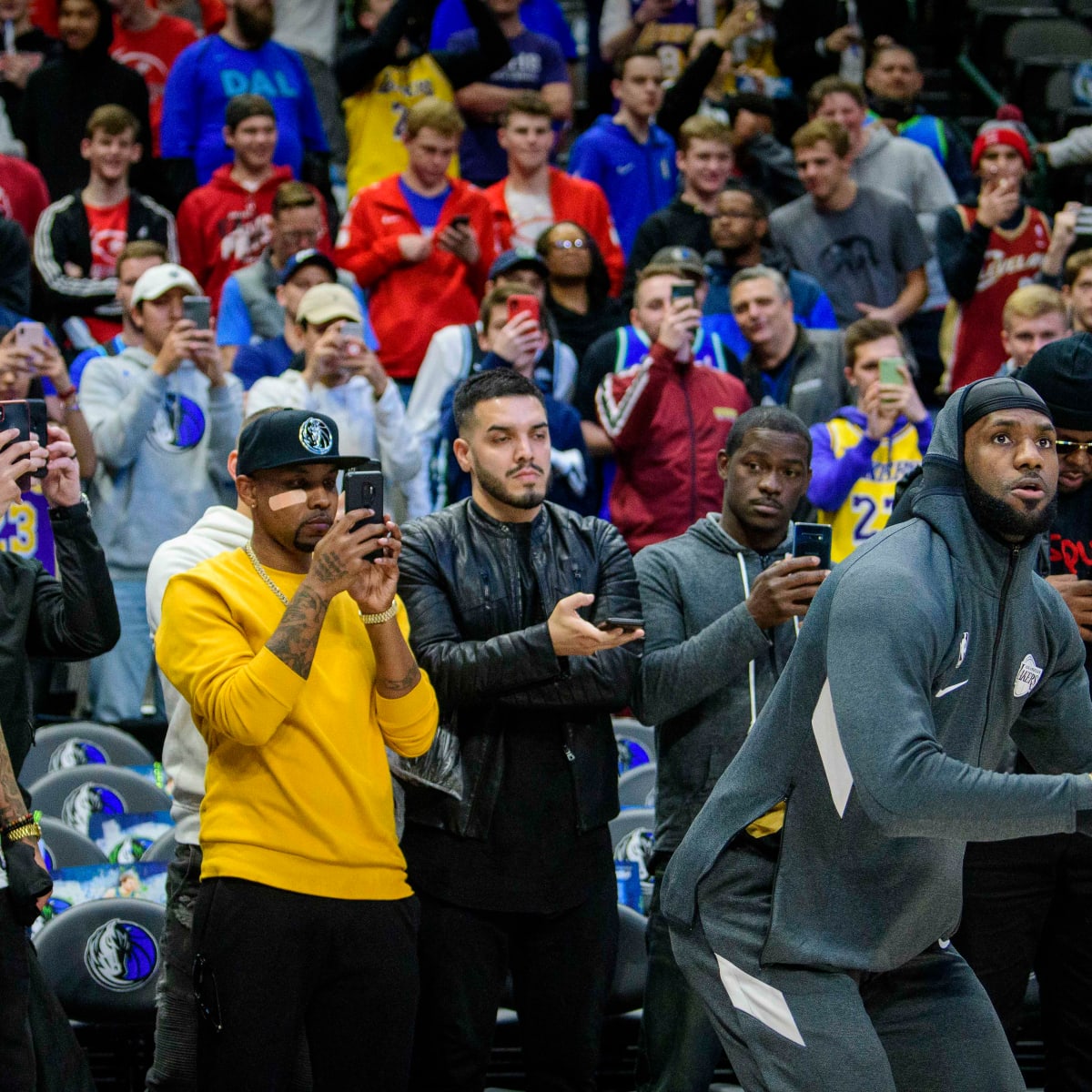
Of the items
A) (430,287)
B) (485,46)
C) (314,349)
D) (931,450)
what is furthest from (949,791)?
(485,46)

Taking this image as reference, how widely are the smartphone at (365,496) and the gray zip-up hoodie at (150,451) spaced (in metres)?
2.95

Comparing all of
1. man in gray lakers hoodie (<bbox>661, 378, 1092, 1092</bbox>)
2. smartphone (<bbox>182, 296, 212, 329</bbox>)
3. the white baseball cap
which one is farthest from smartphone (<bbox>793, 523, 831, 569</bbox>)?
the white baseball cap

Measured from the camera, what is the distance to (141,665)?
6.90 meters

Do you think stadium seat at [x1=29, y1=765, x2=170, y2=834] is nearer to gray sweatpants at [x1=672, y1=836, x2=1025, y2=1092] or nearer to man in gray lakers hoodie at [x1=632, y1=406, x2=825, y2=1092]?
man in gray lakers hoodie at [x1=632, y1=406, x2=825, y2=1092]

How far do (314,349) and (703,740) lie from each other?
8.69 ft

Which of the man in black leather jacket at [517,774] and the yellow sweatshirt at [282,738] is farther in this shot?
the man in black leather jacket at [517,774]

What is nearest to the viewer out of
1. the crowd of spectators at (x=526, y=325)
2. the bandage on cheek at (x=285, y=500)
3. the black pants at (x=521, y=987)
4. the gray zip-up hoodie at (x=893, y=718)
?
the gray zip-up hoodie at (x=893, y=718)

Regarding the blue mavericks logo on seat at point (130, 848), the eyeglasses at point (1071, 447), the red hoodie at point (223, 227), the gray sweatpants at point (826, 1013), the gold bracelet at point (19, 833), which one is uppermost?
the red hoodie at point (223, 227)

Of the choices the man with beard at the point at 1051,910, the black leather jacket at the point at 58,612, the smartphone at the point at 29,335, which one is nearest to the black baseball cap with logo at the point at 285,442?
the black leather jacket at the point at 58,612

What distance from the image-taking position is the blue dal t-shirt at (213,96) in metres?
9.12

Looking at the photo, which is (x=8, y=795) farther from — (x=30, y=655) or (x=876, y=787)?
(x=876, y=787)

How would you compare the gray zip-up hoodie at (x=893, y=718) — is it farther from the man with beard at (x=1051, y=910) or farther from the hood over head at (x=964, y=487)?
the man with beard at (x=1051, y=910)

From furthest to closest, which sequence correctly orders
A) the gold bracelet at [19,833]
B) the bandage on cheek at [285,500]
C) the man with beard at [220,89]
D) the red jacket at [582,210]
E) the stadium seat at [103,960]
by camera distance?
the man with beard at [220,89] → the red jacket at [582,210] → the stadium seat at [103,960] → the bandage on cheek at [285,500] → the gold bracelet at [19,833]

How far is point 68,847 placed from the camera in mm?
5238
